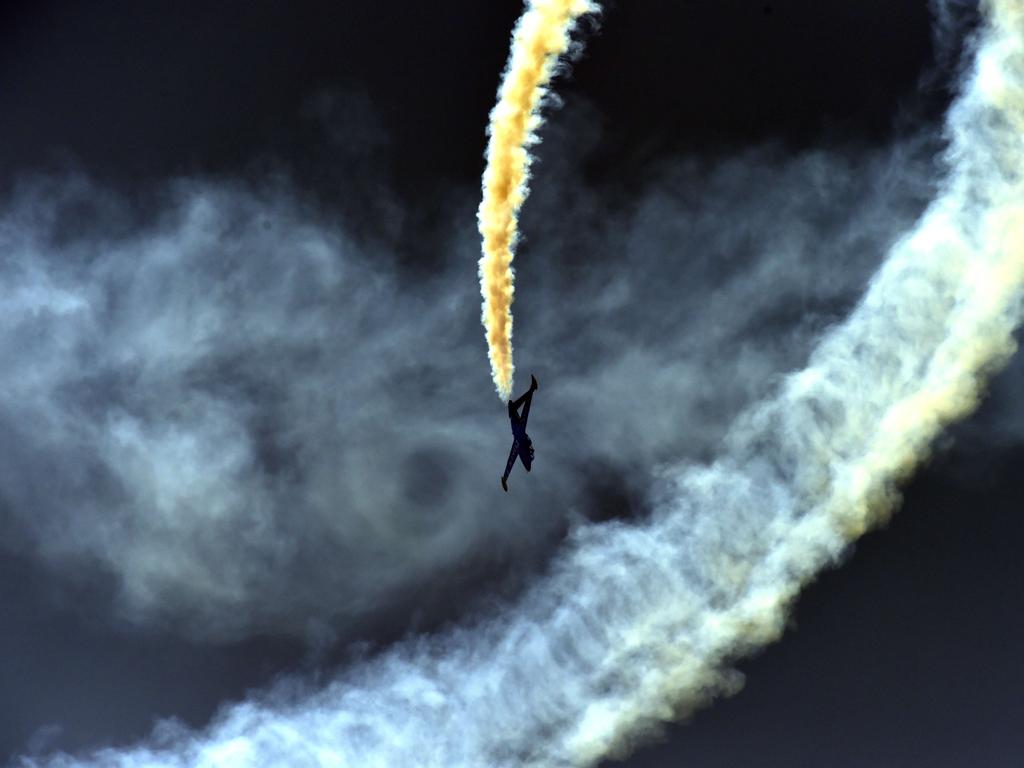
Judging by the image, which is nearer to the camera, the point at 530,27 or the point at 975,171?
the point at 530,27

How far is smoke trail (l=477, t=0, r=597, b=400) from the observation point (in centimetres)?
8794

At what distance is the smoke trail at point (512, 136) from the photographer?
87.9m

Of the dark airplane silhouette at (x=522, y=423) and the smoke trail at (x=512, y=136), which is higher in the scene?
the smoke trail at (x=512, y=136)

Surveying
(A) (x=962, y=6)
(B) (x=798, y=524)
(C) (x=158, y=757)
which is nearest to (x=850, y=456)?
(B) (x=798, y=524)

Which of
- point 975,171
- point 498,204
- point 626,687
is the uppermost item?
point 498,204

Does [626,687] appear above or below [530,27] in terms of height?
below

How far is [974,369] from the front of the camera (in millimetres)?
96375

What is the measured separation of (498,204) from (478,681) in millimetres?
31043

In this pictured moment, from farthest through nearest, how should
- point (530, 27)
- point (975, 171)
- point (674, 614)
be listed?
point (674, 614)
point (975, 171)
point (530, 27)

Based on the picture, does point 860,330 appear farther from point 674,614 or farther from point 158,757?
point 158,757

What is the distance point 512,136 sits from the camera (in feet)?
290

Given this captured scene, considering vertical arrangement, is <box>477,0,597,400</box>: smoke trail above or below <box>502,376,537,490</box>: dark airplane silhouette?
above

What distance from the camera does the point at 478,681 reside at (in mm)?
103875

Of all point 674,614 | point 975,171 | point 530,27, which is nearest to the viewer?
point 530,27
